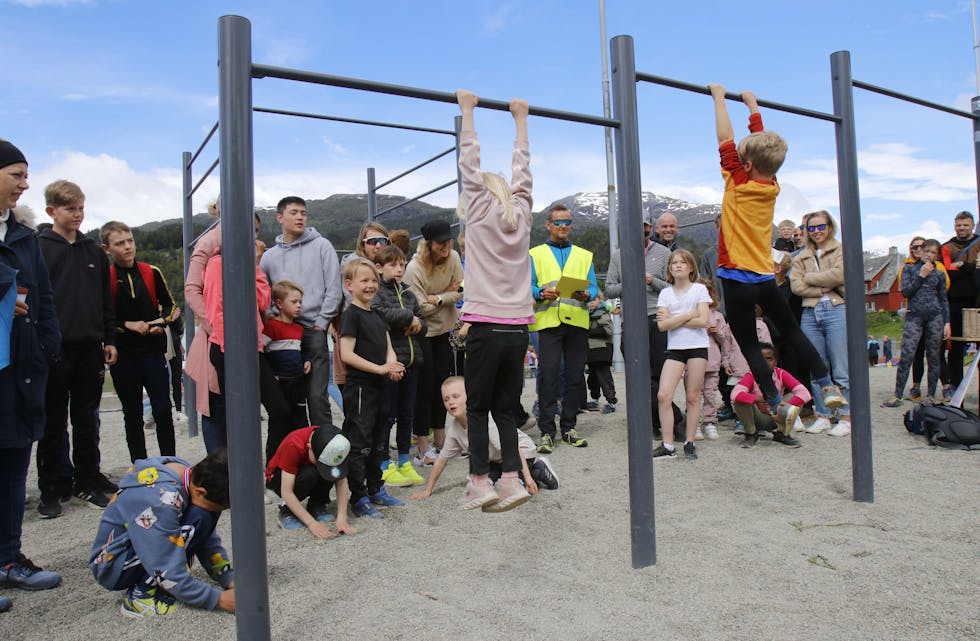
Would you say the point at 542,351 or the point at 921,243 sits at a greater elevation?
the point at 921,243

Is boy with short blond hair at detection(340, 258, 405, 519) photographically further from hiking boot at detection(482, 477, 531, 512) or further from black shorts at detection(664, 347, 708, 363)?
black shorts at detection(664, 347, 708, 363)

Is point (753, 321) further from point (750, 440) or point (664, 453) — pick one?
point (750, 440)

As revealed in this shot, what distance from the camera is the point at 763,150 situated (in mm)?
3439

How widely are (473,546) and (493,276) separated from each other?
117 centimetres

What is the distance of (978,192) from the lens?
495 centimetres

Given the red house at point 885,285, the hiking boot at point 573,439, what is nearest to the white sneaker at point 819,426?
the hiking boot at point 573,439

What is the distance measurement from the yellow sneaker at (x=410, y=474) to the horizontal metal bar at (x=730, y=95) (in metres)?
2.64

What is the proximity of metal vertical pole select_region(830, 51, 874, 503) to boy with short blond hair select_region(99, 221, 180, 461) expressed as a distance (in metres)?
3.86

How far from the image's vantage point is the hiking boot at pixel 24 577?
2779 millimetres

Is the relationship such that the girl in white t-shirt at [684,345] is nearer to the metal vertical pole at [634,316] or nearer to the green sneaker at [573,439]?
the green sneaker at [573,439]

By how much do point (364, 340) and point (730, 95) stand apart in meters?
2.20

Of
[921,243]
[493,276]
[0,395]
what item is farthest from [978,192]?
[0,395]

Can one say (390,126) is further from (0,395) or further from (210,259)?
(0,395)

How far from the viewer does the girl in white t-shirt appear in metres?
4.91
